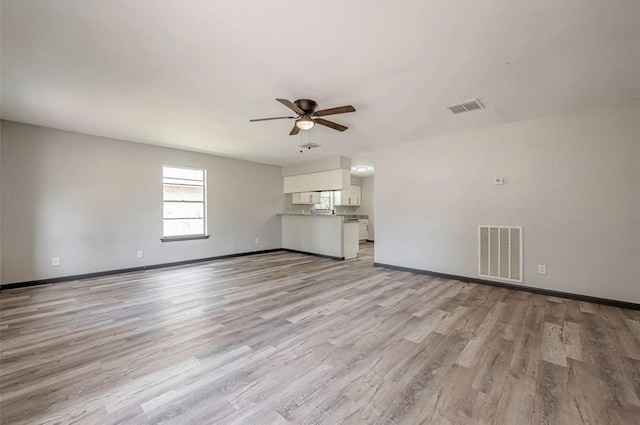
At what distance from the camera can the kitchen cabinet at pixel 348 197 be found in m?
8.89

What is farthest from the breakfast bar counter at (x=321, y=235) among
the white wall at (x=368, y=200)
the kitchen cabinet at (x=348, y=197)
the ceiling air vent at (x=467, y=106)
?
the ceiling air vent at (x=467, y=106)

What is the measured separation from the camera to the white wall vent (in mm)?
3922

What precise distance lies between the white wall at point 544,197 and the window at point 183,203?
4.66 m

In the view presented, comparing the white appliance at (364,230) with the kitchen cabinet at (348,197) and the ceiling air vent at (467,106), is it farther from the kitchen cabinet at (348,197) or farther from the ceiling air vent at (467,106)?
the ceiling air vent at (467,106)

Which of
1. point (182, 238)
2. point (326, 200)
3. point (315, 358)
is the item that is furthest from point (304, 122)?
point (326, 200)

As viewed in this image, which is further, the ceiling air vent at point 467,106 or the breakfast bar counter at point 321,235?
the breakfast bar counter at point 321,235

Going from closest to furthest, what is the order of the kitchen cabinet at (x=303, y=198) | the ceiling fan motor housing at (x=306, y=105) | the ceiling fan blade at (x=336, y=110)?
the ceiling fan blade at (x=336, y=110) → the ceiling fan motor housing at (x=306, y=105) → the kitchen cabinet at (x=303, y=198)

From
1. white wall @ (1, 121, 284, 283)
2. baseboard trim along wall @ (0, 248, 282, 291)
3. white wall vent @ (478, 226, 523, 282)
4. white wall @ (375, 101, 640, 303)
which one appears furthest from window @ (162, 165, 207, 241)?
white wall vent @ (478, 226, 523, 282)

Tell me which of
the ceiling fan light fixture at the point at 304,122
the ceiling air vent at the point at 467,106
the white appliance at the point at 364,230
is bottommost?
the white appliance at the point at 364,230

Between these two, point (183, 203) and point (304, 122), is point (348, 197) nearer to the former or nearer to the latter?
point (183, 203)

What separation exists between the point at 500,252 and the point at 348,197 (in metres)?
5.54

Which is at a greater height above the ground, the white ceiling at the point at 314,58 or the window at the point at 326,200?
the white ceiling at the point at 314,58

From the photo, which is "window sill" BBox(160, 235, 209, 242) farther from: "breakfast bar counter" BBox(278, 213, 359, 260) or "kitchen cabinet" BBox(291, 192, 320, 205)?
"kitchen cabinet" BBox(291, 192, 320, 205)

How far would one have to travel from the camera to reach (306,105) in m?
3.08
